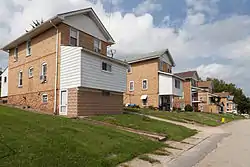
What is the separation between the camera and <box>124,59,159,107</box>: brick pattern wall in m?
40.5

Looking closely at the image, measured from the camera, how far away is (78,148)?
850 centimetres

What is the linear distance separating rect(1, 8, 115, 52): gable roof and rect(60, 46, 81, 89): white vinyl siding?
237cm

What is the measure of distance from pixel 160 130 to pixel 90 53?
7910 millimetres

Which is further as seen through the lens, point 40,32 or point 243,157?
point 40,32

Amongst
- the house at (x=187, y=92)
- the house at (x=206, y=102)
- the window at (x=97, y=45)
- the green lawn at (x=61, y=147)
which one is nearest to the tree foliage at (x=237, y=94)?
the house at (x=206, y=102)

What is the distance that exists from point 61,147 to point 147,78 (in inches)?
1338

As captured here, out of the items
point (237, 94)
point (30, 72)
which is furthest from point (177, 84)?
point (237, 94)

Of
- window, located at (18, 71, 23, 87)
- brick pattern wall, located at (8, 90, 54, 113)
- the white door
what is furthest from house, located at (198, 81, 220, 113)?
the white door

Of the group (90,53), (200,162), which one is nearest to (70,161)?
(200,162)

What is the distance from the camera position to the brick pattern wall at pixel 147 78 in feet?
133

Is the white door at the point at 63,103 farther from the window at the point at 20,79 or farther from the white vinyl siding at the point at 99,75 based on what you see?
the window at the point at 20,79

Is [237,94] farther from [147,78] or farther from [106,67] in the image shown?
[106,67]

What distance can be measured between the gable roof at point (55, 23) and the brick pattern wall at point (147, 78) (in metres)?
15.0

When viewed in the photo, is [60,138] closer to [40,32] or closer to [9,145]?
[9,145]
